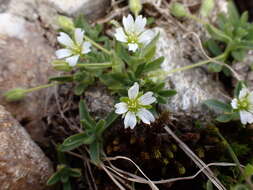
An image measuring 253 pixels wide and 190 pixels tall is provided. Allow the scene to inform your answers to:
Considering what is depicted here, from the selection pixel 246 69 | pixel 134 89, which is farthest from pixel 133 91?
pixel 246 69

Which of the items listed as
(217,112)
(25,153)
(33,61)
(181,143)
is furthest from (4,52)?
(217,112)

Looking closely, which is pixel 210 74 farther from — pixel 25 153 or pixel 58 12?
pixel 25 153

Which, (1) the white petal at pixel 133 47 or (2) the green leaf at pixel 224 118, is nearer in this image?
(1) the white petal at pixel 133 47

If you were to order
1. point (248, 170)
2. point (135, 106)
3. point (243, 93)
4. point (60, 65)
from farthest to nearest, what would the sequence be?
1. point (60, 65)
2. point (243, 93)
3. point (135, 106)
4. point (248, 170)

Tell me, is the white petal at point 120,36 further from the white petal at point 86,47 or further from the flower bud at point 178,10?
the flower bud at point 178,10

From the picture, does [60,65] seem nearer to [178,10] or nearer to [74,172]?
[74,172]

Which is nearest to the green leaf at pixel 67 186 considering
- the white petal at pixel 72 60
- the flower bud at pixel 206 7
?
the white petal at pixel 72 60

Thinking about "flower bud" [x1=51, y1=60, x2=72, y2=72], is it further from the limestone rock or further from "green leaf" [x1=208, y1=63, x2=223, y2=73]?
"green leaf" [x1=208, y1=63, x2=223, y2=73]
